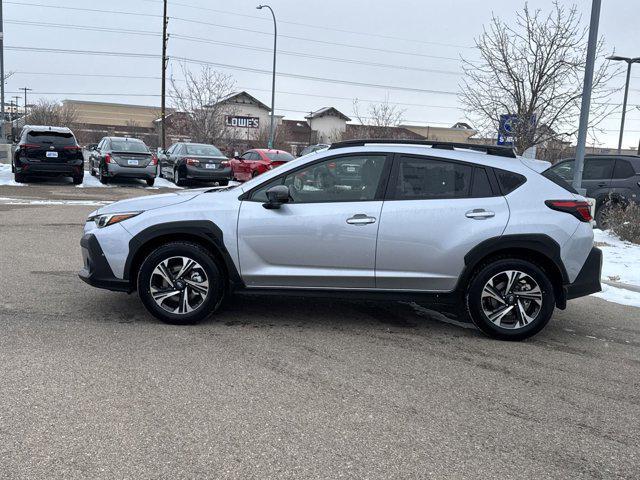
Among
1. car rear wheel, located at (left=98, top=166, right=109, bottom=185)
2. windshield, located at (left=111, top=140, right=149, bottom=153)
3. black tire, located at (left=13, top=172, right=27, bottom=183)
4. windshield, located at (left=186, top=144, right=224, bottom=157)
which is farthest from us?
windshield, located at (left=186, top=144, right=224, bottom=157)

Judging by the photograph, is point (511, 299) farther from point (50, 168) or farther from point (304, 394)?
point (50, 168)

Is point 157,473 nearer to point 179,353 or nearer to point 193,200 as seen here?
point 179,353

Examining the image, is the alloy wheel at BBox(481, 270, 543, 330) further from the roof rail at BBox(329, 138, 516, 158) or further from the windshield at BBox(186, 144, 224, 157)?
the windshield at BBox(186, 144, 224, 157)

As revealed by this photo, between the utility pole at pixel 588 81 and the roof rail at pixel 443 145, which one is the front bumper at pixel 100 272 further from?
the utility pole at pixel 588 81

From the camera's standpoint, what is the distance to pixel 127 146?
62.9 ft

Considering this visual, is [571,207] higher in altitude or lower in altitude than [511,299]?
higher

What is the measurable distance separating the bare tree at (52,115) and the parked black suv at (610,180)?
196 ft

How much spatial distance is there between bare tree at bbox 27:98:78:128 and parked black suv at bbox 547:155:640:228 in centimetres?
5974

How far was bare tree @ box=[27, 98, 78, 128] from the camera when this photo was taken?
63.2 metres

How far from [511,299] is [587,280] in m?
0.72

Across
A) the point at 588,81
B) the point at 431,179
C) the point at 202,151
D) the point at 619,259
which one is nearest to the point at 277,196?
the point at 431,179

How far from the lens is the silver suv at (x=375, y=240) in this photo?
5.01 meters

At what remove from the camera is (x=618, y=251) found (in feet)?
31.9

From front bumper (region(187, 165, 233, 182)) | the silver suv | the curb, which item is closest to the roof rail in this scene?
the silver suv
